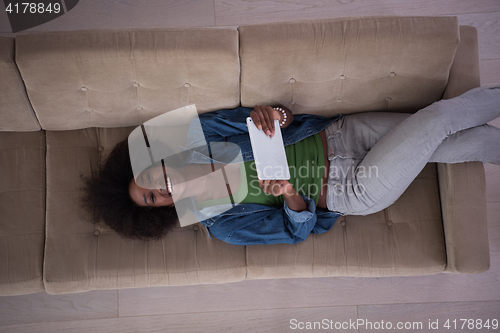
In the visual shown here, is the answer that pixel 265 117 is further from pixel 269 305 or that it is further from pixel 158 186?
pixel 269 305

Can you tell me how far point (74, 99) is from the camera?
1427 millimetres

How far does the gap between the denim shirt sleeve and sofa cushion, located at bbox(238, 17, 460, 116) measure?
50 cm

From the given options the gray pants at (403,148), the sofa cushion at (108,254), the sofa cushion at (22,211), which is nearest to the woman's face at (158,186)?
the sofa cushion at (108,254)

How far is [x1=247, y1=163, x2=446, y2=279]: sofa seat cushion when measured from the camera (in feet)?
4.84

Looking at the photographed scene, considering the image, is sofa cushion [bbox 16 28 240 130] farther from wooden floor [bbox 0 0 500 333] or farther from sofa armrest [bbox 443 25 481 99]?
wooden floor [bbox 0 0 500 333]

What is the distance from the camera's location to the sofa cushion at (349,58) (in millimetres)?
1300

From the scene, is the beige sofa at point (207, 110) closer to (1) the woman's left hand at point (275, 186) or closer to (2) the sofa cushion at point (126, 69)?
(2) the sofa cushion at point (126, 69)

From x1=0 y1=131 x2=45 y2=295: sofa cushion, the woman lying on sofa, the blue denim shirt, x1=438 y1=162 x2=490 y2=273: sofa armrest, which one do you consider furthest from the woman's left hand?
x1=0 y1=131 x2=45 y2=295: sofa cushion

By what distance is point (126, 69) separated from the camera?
1337 mm

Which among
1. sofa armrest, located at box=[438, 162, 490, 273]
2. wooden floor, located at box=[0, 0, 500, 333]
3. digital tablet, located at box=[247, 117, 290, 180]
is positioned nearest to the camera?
digital tablet, located at box=[247, 117, 290, 180]

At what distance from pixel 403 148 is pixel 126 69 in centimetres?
112

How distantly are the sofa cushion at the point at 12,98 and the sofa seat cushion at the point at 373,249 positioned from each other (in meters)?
1.14

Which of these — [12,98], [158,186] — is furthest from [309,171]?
[12,98]

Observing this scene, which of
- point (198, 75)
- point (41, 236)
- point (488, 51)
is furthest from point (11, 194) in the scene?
point (488, 51)
